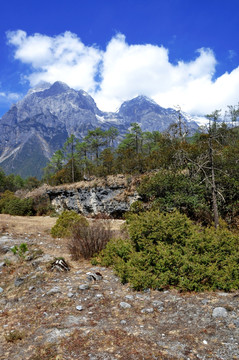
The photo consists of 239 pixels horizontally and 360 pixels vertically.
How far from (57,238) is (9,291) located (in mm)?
5991

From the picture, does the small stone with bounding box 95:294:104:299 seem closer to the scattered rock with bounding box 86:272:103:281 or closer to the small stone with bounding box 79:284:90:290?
the small stone with bounding box 79:284:90:290

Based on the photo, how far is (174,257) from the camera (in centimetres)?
483

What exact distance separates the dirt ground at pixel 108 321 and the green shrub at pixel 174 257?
0.26 metres

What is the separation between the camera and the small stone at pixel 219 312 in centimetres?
350

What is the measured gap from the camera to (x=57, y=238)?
11.1 metres

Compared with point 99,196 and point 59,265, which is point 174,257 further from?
point 99,196

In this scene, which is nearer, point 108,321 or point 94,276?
point 108,321

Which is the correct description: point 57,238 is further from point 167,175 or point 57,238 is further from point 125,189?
point 125,189

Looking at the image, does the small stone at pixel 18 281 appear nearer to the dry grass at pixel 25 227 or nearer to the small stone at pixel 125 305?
the small stone at pixel 125 305

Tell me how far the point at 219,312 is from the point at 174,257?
4.65ft

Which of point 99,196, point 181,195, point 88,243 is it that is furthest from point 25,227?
point 181,195

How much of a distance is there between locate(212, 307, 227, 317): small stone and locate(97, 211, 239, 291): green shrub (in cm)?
75

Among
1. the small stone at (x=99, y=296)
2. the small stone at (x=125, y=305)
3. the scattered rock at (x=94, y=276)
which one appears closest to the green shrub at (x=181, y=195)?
the scattered rock at (x=94, y=276)

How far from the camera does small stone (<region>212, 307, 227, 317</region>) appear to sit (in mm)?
3496
